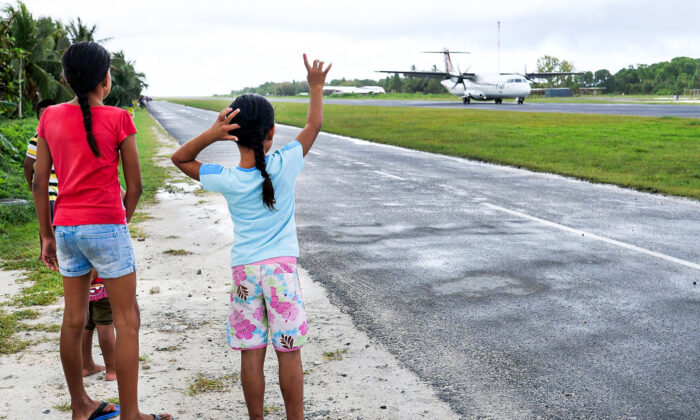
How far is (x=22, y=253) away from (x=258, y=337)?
5.54 m

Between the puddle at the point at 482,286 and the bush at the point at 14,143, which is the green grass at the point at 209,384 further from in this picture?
the bush at the point at 14,143

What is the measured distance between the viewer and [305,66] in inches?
143

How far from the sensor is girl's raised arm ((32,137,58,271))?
344cm

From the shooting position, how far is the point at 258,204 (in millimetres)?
3314

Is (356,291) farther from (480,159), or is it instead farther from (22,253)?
(480,159)

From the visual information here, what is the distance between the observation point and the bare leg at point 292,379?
3.35m

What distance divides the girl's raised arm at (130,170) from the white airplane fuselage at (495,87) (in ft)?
187

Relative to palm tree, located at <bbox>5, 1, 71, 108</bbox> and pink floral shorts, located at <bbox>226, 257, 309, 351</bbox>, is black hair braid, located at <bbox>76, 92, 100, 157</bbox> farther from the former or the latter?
palm tree, located at <bbox>5, 1, 71, 108</bbox>

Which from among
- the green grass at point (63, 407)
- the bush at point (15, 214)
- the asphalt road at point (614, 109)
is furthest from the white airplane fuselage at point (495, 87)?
the green grass at point (63, 407)

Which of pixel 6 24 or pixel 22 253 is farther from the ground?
pixel 6 24

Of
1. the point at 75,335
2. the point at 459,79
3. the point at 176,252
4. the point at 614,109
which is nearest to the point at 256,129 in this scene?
the point at 75,335

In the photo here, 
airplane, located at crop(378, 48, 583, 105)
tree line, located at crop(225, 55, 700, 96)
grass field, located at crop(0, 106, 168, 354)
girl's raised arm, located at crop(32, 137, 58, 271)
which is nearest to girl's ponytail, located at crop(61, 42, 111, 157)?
girl's raised arm, located at crop(32, 137, 58, 271)

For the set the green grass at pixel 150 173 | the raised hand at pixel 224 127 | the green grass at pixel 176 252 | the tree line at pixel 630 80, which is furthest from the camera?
the tree line at pixel 630 80

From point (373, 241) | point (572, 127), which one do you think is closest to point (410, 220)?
point (373, 241)
